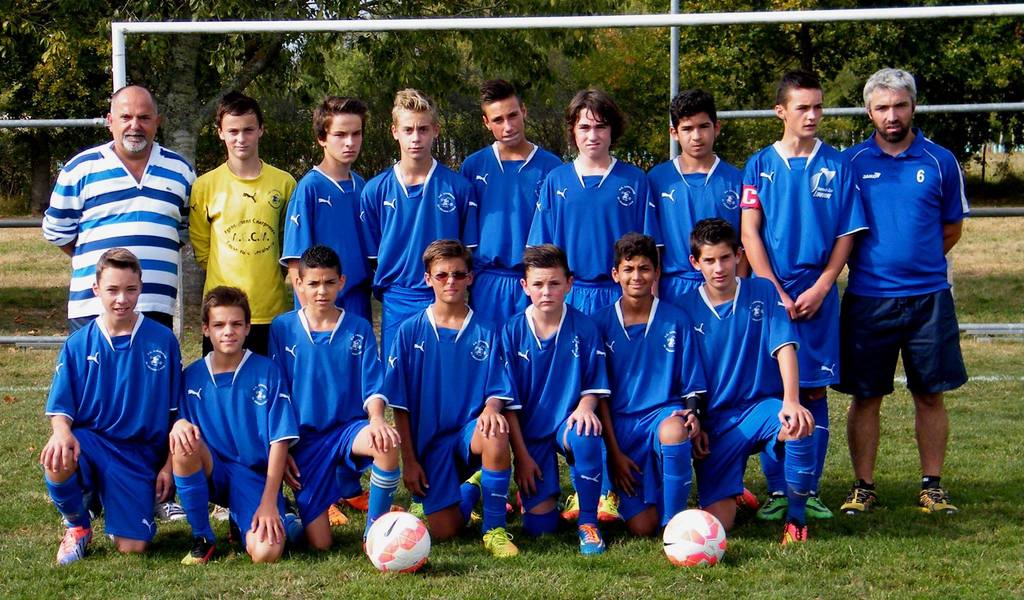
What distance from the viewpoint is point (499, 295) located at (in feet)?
16.7

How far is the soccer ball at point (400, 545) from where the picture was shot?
4109mm

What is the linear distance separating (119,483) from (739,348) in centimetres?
239

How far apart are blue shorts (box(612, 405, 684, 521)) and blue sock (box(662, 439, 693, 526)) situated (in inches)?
4.3

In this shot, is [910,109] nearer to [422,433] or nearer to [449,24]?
[449,24]

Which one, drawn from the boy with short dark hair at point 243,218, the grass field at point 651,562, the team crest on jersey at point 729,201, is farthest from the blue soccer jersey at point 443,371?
the team crest on jersey at point 729,201

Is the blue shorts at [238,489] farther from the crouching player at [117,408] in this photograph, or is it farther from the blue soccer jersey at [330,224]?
the blue soccer jersey at [330,224]

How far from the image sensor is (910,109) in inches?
192

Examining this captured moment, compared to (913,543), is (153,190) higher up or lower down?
higher up

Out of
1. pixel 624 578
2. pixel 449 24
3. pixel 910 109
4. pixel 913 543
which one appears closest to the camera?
pixel 624 578

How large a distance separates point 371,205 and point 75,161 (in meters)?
1.21

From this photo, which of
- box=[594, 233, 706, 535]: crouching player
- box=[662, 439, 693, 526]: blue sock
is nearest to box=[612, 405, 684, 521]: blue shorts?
box=[594, 233, 706, 535]: crouching player

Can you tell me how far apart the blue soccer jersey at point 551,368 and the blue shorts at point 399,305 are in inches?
18.0

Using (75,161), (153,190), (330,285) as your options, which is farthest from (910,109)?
(75,161)

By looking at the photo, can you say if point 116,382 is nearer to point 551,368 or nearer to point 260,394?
point 260,394
